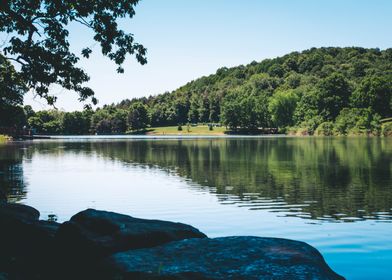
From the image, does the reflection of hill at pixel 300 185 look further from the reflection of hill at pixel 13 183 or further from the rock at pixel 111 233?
the rock at pixel 111 233

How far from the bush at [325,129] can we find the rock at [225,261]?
16554 centimetres

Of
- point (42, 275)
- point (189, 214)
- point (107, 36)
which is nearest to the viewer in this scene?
point (42, 275)

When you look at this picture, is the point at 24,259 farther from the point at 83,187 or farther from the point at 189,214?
the point at 83,187

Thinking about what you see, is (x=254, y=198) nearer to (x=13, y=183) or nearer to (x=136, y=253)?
(x=136, y=253)

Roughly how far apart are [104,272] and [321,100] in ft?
592

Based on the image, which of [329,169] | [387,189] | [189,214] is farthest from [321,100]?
[189,214]

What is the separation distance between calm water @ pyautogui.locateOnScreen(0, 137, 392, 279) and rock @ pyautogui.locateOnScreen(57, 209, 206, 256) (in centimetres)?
609

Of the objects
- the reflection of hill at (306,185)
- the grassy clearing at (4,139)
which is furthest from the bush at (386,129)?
the grassy clearing at (4,139)

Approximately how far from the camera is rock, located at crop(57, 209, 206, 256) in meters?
11.3

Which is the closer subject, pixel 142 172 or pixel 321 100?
pixel 142 172

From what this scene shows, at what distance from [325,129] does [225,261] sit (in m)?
169

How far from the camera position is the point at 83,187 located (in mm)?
38344

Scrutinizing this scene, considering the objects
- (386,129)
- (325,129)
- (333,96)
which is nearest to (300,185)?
(386,129)

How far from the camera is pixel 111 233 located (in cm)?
1200
